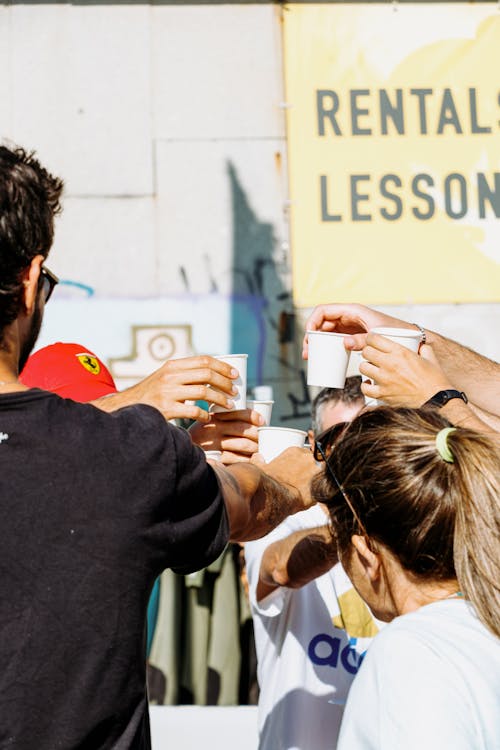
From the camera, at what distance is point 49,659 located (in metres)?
1.45

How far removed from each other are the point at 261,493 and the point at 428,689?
0.58 meters

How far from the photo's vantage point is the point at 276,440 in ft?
7.68

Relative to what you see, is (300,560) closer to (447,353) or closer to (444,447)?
(447,353)

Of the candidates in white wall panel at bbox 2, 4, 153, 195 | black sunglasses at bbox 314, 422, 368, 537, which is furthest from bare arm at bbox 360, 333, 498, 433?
white wall panel at bbox 2, 4, 153, 195

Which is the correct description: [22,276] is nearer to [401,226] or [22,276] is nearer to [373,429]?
[373,429]

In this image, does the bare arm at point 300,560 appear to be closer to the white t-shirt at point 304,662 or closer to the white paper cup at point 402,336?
the white t-shirt at point 304,662

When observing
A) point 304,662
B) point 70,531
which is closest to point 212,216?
point 304,662

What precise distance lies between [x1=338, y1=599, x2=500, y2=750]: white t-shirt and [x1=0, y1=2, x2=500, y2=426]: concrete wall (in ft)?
11.4

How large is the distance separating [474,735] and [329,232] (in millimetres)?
3865

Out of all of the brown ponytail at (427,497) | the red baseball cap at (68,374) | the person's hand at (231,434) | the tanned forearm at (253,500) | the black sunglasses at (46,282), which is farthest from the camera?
the red baseball cap at (68,374)

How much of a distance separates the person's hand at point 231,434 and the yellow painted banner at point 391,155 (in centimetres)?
291

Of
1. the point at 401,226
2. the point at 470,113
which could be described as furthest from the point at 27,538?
the point at 470,113

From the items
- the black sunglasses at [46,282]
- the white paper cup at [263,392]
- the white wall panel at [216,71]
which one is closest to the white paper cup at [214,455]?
the black sunglasses at [46,282]

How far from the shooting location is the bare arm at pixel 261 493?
5.71ft
